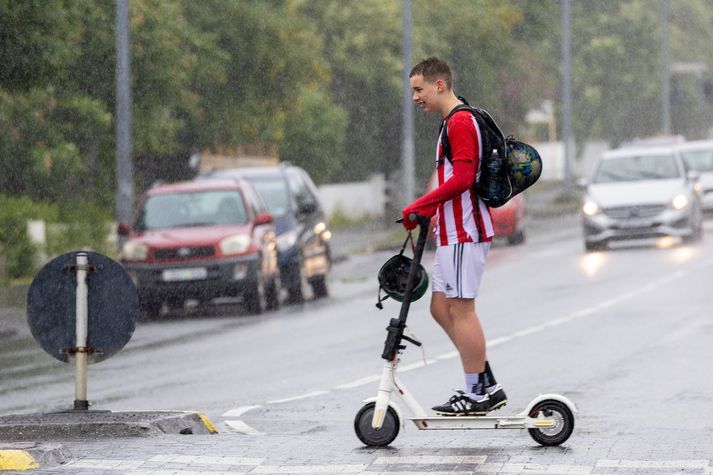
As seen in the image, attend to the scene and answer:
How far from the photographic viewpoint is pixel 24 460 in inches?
317

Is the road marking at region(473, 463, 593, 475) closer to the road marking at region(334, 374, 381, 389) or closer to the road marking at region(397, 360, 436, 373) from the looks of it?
the road marking at region(334, 374, 381, 389)

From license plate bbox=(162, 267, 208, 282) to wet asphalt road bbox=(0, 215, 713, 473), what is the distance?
0.54 metres

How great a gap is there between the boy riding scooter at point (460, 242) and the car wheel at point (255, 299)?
13.7 meters

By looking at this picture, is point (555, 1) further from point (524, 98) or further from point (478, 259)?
point (478, 259)

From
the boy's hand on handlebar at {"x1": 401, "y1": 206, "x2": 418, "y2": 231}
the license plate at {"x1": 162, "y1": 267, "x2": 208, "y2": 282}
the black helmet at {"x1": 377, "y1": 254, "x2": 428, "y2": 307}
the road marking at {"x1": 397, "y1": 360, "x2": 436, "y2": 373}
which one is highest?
the boy's hand on handlebar at {"x1": 401, "y1": 206, "x2": 418, "y2": 231}

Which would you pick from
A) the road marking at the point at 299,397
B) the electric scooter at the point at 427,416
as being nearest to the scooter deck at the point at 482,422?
the electric scooter at the point at 427,416

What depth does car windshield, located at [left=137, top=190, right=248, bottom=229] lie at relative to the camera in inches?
917

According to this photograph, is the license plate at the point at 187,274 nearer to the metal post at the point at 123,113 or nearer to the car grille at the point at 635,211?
the metal post at the point at 123,113

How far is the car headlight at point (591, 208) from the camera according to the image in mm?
31789

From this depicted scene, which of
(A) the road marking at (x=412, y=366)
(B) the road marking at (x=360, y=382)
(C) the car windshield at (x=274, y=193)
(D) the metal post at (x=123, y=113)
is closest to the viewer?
(B) the road marking at (x=360, y=382)

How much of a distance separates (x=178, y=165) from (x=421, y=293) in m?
28.8

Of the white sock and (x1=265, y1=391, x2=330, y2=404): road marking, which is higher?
the white sock

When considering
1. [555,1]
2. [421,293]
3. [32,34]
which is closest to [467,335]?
[421,293]

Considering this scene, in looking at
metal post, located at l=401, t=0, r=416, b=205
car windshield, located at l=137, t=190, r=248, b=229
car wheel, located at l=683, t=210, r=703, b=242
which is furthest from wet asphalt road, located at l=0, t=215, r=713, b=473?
metal post, located at l=401, t=0, r=416, b=205
